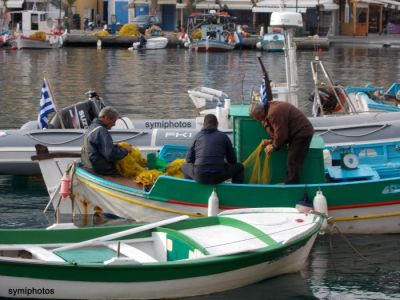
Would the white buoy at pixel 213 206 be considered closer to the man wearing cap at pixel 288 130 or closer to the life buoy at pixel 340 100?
the man wearing cap at pixel 288 130

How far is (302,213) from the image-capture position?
40.1 ft

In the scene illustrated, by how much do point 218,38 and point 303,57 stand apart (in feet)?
26.8

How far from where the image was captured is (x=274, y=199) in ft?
43.8

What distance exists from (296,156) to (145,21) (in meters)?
61.6

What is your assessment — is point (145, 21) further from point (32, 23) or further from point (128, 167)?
point (128, 167)

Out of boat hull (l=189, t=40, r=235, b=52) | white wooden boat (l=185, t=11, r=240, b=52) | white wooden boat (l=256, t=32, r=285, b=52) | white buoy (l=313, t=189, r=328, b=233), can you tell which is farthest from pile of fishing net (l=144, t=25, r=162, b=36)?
white buoy (l=313, t=189, r=328, b=233)

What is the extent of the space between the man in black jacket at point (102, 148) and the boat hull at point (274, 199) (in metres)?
0.40

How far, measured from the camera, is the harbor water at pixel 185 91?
12023mm

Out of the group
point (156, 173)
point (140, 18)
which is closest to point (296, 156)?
point (156, 173)

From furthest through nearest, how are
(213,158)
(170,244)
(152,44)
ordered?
(152,44) → (213,158) → (170,244)

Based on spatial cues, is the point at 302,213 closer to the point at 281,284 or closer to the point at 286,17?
the point at 281,284

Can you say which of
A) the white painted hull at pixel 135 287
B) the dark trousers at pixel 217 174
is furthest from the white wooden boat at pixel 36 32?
the white painted hull at pixel 135 287

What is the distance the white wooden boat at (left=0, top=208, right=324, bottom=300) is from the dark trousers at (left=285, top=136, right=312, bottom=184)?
127cm

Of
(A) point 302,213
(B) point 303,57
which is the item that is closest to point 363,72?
(B) point 303,57
